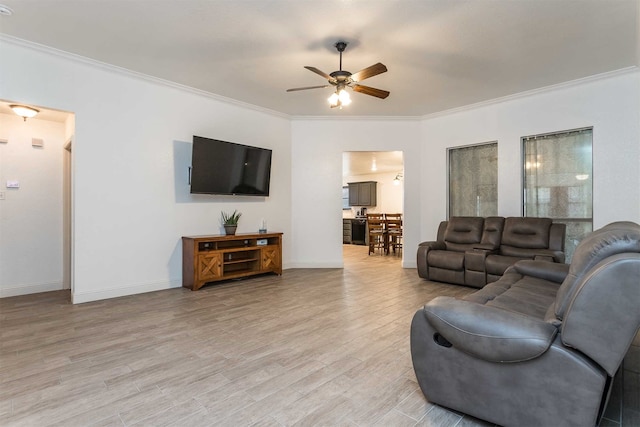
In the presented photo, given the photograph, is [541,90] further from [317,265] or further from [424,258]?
[317,265]

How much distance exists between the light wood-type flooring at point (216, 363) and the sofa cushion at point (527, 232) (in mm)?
1618

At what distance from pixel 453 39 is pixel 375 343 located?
9.80 feet

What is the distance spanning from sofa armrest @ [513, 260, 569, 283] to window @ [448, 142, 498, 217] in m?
2.59

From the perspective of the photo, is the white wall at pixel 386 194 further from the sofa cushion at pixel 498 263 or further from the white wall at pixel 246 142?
the sofa cushion at pixel 498 263

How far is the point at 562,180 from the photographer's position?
4.67m

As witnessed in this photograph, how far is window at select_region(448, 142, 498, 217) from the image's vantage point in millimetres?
5418

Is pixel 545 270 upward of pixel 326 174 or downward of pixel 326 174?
downward

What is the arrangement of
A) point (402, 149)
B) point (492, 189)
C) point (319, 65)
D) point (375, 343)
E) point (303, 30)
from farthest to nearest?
point (402, 149) → point (492, 189) → point (319, 65) → point (303, 30) → point (375, 343)

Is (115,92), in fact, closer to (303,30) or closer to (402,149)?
Answer: (303,30)

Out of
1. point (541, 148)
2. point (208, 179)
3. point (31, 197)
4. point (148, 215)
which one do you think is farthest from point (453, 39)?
point (31, 197)

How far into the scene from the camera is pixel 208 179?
4660mm

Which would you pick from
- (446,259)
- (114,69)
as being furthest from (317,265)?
(114,69)

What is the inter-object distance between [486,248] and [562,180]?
1.45m

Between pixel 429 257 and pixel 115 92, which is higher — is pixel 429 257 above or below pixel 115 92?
below
